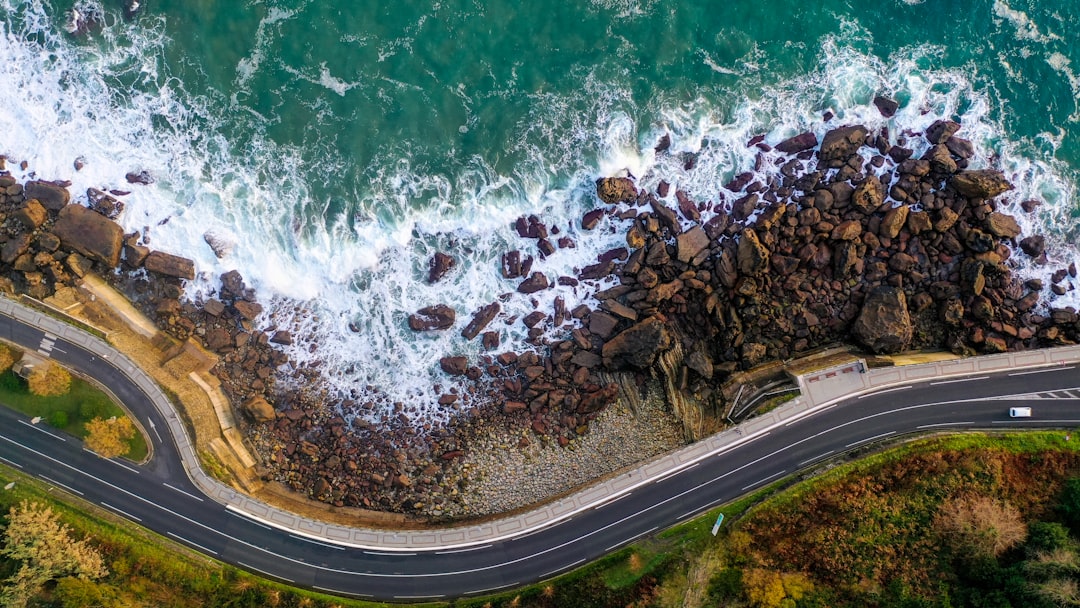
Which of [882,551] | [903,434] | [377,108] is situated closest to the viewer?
[882,551]

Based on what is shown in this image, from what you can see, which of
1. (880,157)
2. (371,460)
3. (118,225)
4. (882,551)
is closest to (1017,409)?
(882,551)

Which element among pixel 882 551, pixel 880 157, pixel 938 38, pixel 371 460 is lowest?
pixel 882 551

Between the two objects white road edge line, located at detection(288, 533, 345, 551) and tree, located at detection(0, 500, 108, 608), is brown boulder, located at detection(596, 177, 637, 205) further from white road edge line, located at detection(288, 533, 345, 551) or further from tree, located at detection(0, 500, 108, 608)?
tree, located at detection(0, 500, 108, 608)

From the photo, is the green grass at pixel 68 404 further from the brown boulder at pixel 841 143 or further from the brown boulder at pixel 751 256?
the brown boulder at pixel 841 143

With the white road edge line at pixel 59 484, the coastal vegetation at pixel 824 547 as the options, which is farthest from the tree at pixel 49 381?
the coastal vegetation at pixel 824 547

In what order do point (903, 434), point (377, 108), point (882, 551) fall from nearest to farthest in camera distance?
1. point (882, 551)
2. point (903, 434)
3. point (377, 108)

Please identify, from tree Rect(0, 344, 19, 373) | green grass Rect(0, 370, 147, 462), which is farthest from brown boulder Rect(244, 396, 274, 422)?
tree Rect(0, 344, 19, 373)

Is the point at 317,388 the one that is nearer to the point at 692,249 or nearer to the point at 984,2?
the point at 692,249

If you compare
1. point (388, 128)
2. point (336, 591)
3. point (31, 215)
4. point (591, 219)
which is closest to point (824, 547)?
point (591, 219)
